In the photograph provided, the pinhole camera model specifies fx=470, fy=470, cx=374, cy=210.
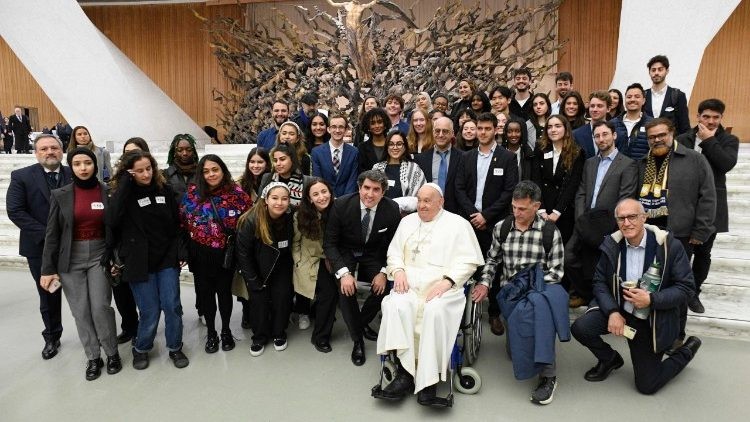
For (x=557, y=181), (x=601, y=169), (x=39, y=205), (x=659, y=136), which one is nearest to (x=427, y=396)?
(x=557, y=181)

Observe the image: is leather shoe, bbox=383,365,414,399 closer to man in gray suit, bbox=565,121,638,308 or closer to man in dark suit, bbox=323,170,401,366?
man in dark suit, bbox=323,170,401,366

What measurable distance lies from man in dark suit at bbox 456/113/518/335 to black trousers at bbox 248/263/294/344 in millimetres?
1393

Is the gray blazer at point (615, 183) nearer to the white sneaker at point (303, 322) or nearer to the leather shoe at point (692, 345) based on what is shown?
the leather shoe at point (692, 345)

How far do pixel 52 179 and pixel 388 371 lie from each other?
2.58m

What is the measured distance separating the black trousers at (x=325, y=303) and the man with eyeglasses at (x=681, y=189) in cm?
218

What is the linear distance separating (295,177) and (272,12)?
481 inches

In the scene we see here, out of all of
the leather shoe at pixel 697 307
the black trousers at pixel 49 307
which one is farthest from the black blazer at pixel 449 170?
the black trousers at pixel 49 307

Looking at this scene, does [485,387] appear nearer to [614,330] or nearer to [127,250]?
[614,330]

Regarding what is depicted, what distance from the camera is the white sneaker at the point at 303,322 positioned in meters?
3.62

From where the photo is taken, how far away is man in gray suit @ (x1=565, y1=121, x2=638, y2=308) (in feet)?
10.2

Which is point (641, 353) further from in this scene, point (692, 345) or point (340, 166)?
point (340, 166)

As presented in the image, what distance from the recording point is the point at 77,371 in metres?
2.97

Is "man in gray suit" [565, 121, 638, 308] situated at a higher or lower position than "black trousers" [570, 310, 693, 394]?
higher

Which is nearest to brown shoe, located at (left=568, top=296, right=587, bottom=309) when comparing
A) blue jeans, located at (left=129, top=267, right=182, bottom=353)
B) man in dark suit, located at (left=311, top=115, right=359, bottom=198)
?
man in dark suit, located at (left=311, top=115, right=359, bottom=198)
